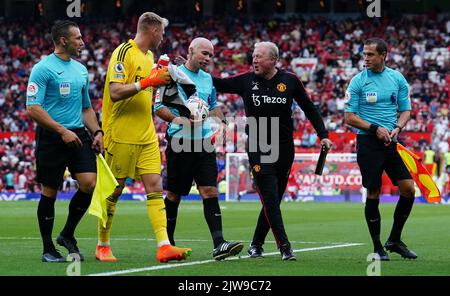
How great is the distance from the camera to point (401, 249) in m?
10.9

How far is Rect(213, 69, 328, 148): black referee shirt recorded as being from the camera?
35.9 ft

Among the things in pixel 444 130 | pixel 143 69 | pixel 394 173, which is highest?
pixel 143 69

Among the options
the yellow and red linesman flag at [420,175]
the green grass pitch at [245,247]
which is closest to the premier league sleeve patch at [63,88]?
the green grass pitch at [245,247]

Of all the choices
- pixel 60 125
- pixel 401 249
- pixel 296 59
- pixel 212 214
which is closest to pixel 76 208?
pixel 60 125

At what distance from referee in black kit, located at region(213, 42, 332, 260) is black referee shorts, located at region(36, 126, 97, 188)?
1.84 metres

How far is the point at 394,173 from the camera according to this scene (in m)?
11.0

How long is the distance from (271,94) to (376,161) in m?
1.35

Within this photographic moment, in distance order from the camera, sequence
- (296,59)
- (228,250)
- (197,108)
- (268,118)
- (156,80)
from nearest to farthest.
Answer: (156,80) → (228,250) → (197,108) → (268,118) → (296,59)

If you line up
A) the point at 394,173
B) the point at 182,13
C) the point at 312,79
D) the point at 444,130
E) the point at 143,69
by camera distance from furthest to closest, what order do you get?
the point at 182,13, the point at 312,79, the point at 444,130, the point at 394,173, the point at 143,69

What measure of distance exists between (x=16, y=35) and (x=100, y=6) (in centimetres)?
469

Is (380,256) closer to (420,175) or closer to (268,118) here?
(420,175)

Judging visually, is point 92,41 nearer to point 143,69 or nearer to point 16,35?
point 16,35
